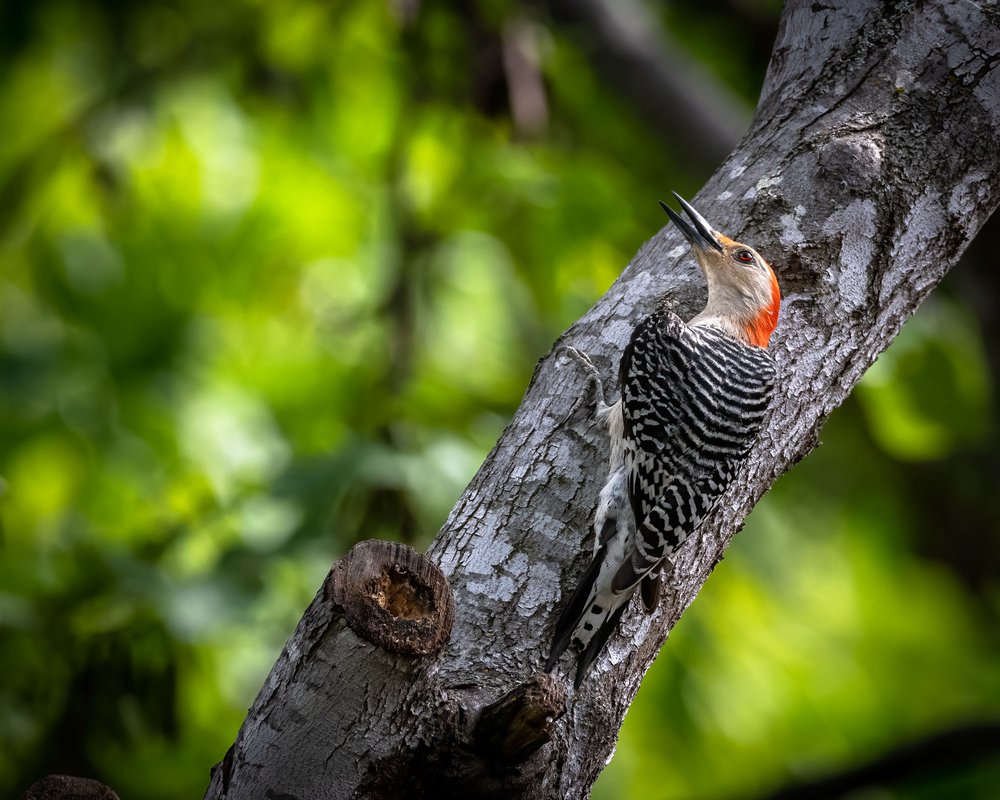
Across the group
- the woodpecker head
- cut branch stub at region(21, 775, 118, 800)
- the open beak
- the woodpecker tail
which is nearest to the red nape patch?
the woodpecker head

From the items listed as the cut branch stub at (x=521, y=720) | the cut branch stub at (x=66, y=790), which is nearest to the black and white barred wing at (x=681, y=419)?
the cut branch stub at (x=521, y=720)

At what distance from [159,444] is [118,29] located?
3123 mm

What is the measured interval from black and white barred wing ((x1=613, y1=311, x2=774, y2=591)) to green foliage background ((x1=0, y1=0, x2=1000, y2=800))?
130cm

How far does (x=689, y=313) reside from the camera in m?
3.83

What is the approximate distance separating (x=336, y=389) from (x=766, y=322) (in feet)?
11.4

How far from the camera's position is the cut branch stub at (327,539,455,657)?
7.56 feet

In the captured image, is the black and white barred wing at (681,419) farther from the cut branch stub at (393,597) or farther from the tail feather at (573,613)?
the cut branch stub at (393,597)

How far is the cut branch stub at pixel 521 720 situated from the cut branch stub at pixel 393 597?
0.22 meters

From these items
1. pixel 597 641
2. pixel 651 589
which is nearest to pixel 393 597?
pixel 597 641

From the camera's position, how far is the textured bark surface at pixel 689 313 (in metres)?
2.48

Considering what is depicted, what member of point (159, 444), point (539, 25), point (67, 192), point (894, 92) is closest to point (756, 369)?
point (894, 92)

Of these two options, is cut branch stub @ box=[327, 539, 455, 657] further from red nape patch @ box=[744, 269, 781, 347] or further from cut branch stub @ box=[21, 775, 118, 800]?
red nape patch @ box=[744, 269, 781, 347]

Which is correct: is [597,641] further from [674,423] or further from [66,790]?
[66,790]

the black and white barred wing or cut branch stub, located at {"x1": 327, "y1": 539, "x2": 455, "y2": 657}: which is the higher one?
the black and white barred wing
